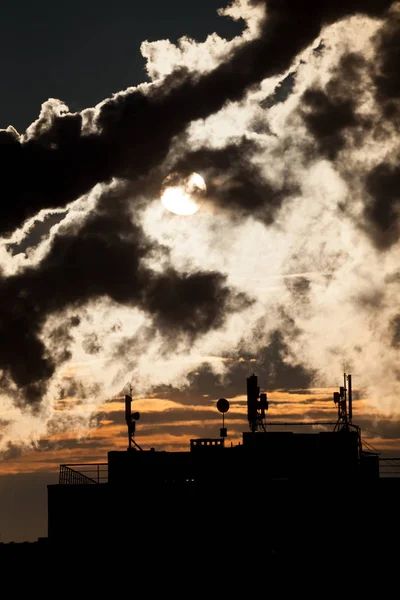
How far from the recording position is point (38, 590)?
54438 mm

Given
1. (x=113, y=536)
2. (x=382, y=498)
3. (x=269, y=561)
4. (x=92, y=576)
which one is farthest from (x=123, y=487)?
(x=382, y=498)

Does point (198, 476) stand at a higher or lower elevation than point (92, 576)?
higher

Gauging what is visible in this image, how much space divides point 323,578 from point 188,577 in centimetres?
714

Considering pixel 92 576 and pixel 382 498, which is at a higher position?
pixel 382 498

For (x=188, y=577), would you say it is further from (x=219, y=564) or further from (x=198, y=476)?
(x=198, y=476)

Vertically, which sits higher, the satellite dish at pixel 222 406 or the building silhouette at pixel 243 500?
the satellite dish at pixel 222 406

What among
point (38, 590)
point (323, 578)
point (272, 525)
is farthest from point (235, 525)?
point (38, 590)

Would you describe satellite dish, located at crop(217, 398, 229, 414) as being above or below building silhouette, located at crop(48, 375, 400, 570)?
above

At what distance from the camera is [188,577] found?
5412 cm

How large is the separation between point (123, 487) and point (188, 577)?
906 cm

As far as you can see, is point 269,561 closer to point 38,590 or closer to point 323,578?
point 323,578

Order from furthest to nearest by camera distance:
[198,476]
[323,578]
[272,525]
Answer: [198,476] < [272,525] < [323,578]

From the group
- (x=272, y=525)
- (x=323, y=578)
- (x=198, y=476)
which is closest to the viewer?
(x=323, y=578)

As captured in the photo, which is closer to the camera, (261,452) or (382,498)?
(382,498)
